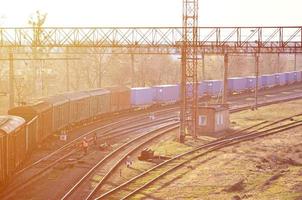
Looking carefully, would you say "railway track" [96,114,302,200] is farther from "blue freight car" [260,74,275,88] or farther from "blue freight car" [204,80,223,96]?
"blue freight car" [260,74,275,88]

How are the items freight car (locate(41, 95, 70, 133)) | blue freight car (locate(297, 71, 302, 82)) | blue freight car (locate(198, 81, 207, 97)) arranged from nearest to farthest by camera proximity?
freight car (locate(41, 95, 70, 133)) < blue freight car (locate(198, 81, 207, 97)) < blue freight car (locate(297, 71, 302, 82))

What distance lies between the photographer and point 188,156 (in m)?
37.7

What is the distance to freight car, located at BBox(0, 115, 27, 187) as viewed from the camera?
966 inches

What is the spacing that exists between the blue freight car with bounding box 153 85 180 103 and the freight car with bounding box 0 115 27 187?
3584 centimetres

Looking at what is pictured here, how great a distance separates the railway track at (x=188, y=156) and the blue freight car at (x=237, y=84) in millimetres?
21225

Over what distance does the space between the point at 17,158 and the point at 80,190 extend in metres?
3.79

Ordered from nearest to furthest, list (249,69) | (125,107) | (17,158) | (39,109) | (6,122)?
(6,122) < (17,158) < (39,109) < (125,107) < (249,69)

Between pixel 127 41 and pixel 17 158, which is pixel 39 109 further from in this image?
pixel 127 41

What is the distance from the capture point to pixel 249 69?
146 m

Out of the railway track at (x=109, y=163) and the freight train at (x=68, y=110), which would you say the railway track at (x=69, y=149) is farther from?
the railway track at (x=109, y=163)

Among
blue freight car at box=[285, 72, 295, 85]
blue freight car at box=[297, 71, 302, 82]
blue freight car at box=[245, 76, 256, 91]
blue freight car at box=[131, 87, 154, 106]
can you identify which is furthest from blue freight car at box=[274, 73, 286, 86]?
blue freight car at box=[131, 87, 154, 106]

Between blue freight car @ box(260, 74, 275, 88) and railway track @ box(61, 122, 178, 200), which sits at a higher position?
blue freight car @ box(260, 74, 275, 88)

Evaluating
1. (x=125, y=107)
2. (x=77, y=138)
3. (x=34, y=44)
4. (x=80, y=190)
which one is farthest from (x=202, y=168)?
(x=125, y=107)

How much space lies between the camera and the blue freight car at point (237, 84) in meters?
78.4
